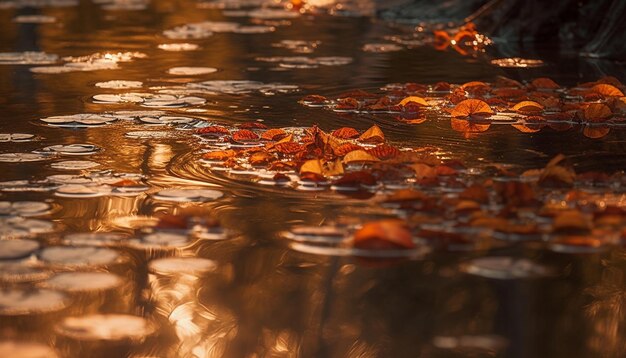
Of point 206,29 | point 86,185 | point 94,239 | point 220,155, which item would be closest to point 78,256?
point 94,239

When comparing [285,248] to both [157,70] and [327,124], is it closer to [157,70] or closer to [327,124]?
[327,124]

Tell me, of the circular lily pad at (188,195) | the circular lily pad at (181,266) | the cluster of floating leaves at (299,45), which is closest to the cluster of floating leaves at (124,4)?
the cluster of floating leaves at (299,45)

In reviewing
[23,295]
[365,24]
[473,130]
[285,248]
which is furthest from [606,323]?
[365,24]

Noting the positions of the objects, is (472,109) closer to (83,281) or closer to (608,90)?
(608,90)

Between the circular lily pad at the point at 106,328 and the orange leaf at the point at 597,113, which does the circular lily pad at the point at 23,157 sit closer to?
the circular lily pad at the point at 106,328

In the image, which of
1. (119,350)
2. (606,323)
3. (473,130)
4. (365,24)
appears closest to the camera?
(119,350)
